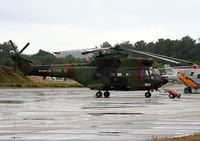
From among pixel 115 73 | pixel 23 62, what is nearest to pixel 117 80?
pixel 115 73

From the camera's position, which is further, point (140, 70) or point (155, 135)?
point (140, 70)

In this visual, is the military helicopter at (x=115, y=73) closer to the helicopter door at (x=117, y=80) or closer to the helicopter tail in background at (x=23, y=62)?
the helicopter door at (x=117, y=80)

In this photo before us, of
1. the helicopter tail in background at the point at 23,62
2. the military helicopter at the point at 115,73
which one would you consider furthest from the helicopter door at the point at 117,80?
the helicopter tail in background at the point at 23,62

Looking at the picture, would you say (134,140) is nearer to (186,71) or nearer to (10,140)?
(10,140)

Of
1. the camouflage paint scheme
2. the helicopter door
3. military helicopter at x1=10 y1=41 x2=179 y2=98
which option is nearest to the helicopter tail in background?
the camouflage paint scheme

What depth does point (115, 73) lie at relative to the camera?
40.4 metres

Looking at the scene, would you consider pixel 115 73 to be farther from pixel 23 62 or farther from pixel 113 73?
pixel 23 62

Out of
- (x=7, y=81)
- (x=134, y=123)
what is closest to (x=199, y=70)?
(x=134, y=123)

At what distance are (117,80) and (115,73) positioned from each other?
636 millimetres

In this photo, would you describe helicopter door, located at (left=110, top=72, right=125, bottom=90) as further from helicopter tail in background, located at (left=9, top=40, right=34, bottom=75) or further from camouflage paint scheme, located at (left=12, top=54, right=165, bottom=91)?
helicopter tail in background, located at (left=9, top=40, right=34, bottom=75)

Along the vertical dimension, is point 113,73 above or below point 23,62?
below

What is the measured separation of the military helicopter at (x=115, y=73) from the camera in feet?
131

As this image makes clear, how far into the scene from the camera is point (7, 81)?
90250mm

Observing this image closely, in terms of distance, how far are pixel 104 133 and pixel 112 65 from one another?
86.6 ft
